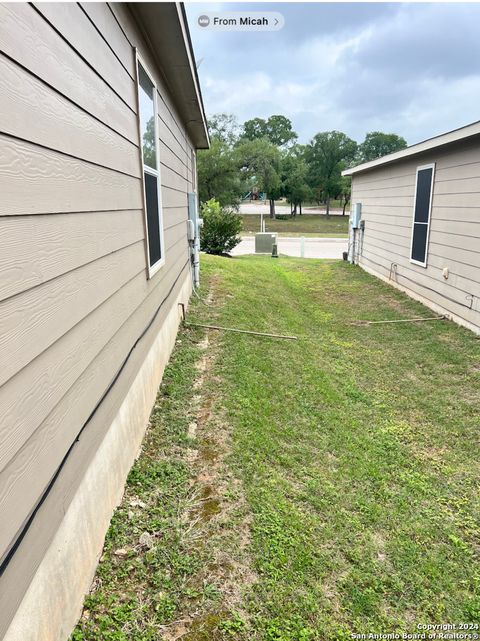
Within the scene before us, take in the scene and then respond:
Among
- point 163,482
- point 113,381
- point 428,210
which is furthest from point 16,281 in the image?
point 428,210

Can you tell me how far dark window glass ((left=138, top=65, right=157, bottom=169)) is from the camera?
3.13 metres

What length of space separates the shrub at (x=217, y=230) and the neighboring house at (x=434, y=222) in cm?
543

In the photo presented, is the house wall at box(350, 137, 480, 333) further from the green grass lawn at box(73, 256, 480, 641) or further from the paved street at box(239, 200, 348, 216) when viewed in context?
the paved street at box(239, 200, 348, 216)

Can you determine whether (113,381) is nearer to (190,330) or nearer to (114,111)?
(114,111)

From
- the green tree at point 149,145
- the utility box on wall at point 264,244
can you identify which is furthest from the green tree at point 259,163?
the green tree at point 149,145

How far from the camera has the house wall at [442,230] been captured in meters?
5.59

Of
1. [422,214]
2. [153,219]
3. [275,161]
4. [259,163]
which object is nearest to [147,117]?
[153,219]

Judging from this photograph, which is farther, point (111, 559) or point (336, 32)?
point (336, 32)

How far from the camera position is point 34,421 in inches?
49.8

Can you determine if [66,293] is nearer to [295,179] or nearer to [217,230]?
[217,230]

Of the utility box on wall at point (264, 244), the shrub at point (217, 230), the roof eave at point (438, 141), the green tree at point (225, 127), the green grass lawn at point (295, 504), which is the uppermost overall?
the green tree at point (225, 127)

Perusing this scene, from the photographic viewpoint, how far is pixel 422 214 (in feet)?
24.0

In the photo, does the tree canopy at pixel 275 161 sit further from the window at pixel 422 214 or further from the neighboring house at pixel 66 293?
the neighboring house at pixel 66 293

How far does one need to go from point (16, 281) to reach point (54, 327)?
288mm
